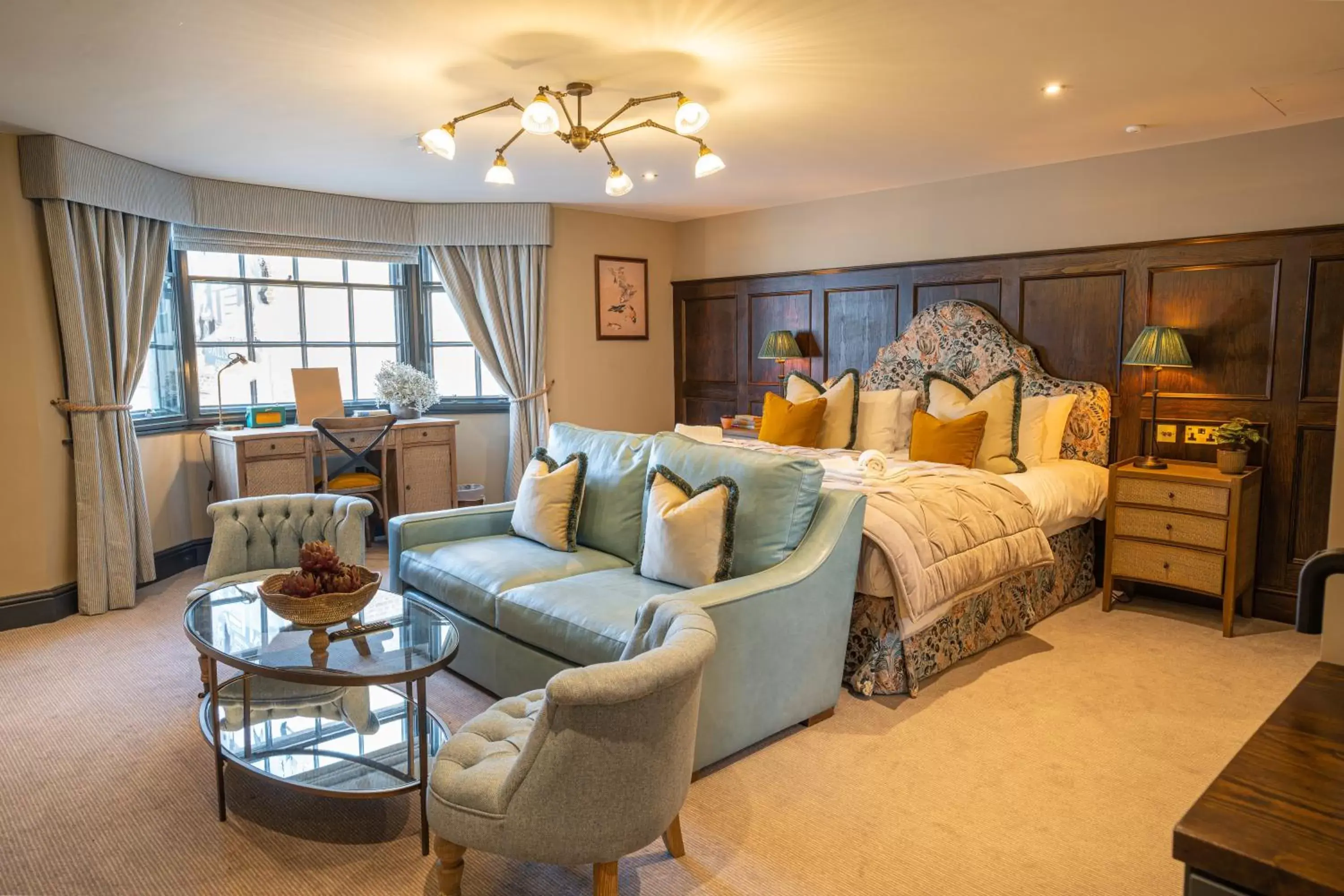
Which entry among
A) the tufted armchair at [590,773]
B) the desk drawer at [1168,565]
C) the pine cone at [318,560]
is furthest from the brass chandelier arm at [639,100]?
the desk drawer at [1168,565]

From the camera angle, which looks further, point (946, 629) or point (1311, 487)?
point (1311, 487)

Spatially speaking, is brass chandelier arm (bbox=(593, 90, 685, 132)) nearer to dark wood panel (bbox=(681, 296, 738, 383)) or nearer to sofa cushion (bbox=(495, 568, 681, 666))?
sofa cushion (bbox=(495, 568, 681, 666))

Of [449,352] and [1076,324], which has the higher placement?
[1076,324]

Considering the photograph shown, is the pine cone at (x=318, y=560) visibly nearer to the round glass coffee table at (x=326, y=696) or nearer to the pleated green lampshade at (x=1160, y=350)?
the round glass coffee table at (x=326, y=696)

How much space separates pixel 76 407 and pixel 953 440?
4586 mm

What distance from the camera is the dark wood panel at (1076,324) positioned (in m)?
4.60

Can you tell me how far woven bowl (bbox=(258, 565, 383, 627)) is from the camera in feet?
8.03

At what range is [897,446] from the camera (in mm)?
5148

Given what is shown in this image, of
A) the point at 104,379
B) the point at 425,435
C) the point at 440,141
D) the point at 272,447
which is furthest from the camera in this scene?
the point at 425,435

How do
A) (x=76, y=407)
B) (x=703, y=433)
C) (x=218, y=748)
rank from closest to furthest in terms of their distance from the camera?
(x=218, y=748) < (x=76, y=407) < (x=703, y=433)

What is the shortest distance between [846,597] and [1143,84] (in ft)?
7.81

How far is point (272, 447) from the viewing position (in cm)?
505

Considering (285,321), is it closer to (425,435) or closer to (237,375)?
(237,375)

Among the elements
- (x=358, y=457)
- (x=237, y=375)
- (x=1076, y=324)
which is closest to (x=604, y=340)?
(x=358, y=457)
